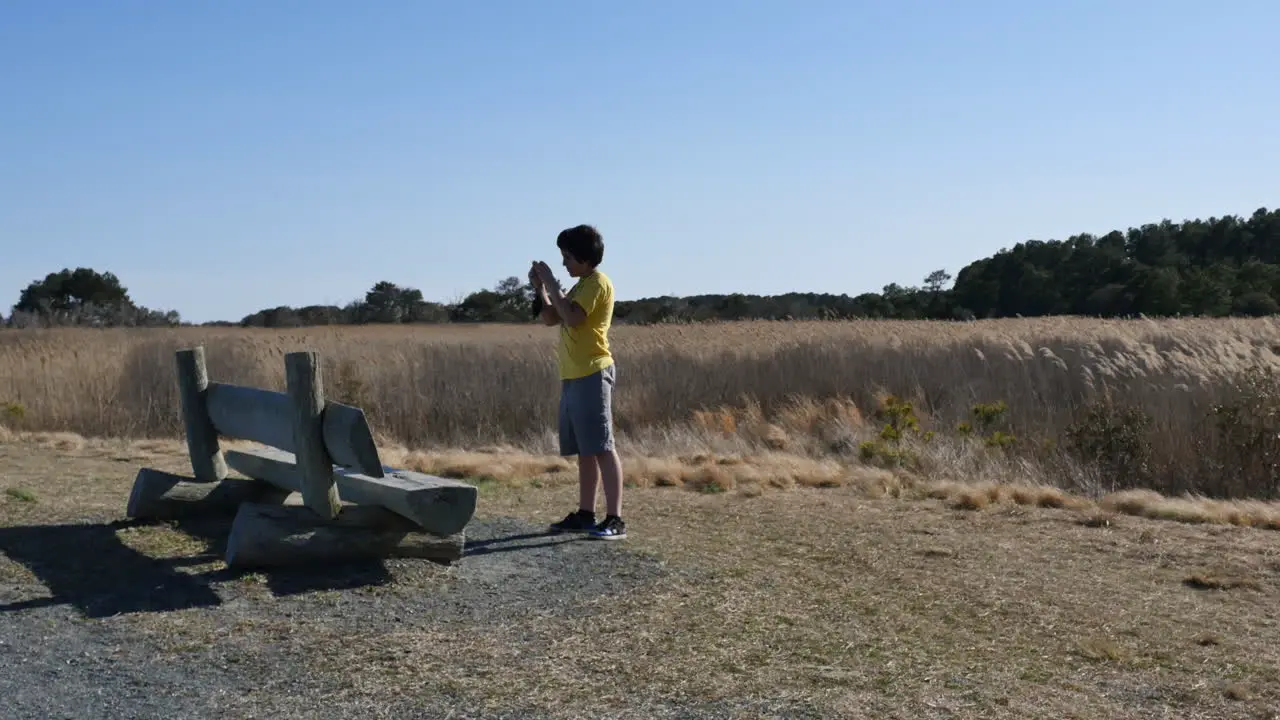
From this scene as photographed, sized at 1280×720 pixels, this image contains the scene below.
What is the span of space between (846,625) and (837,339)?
476 inches

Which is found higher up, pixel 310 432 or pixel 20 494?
pixel 310 432

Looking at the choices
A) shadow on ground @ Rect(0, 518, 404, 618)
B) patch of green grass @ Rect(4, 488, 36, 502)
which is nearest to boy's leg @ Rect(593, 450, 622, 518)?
shadow on ground @ Rect(0, 518, 404, 618)

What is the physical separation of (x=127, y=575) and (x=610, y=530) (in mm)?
2461

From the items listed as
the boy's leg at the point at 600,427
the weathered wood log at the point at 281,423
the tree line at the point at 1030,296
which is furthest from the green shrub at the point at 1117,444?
the tree line at the point at 1030,296

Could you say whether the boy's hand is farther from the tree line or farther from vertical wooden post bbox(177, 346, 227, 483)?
the tree line

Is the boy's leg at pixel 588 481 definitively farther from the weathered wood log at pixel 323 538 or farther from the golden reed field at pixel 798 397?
the golden reed field at pixel 798 397

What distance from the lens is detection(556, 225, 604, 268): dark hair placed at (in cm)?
659

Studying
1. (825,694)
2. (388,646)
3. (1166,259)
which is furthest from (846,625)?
(1166,259)

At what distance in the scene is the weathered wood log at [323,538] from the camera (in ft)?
18.7

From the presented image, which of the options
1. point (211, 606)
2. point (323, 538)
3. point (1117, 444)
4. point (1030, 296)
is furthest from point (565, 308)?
point (1030, 296)

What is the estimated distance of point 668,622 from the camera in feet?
16.9

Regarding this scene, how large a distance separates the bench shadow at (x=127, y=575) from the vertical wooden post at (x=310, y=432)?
32 cm

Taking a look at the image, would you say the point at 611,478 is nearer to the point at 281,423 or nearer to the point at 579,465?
the point at 579,465

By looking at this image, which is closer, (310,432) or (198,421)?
(310,432)
